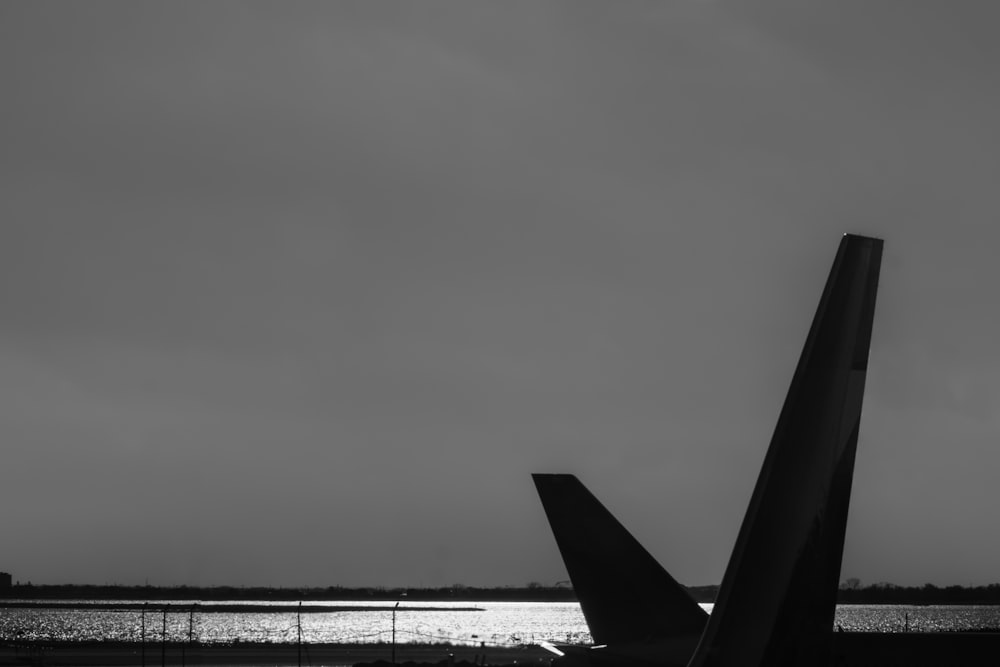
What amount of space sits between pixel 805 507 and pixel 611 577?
18.4m

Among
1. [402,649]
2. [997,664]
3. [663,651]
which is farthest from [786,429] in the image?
[402,649]

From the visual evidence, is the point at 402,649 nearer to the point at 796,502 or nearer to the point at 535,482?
the point at 535,482

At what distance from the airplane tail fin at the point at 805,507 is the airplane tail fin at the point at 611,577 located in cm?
1751

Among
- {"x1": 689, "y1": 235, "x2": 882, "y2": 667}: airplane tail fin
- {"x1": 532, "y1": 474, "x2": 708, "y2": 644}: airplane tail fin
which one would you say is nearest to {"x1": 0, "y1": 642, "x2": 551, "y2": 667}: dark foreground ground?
{"x1": 532, "y1": 474, "x2": 708, "y2": 644}: airplane tail fin

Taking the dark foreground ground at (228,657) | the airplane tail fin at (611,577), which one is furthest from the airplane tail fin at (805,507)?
the dark foreground ground at (228,657)

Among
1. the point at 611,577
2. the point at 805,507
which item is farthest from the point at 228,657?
the point at 805,507

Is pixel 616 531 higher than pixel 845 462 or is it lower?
higher

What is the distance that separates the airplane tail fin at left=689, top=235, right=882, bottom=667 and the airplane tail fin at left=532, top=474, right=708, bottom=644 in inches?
689

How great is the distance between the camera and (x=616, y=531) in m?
25.2

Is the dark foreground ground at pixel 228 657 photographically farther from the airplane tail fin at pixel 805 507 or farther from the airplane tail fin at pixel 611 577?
the airplane tail fin at pixel 805 507

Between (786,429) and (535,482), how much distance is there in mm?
19932

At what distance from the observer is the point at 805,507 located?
262 inches

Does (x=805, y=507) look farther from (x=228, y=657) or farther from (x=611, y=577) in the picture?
(x=228, y=657)

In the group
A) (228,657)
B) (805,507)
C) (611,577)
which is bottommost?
(805,507)
